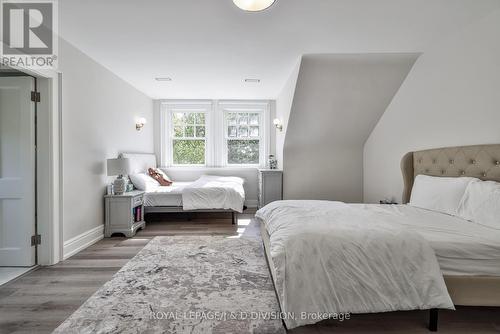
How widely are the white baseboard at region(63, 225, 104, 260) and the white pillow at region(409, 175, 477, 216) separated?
3.86 meters

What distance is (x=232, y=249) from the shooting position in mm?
2832

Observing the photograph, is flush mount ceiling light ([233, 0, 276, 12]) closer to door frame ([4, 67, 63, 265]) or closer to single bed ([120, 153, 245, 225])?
door frame ([4, 67, 63, 265])

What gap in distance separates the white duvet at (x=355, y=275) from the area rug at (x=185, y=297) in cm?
35

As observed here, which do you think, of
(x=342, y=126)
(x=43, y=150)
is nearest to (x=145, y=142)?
(x=43, y=150)

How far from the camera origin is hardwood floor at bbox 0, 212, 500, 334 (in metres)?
1.55

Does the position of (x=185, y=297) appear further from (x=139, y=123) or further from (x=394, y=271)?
(x=139, y=123)

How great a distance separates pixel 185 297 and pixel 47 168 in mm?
1958

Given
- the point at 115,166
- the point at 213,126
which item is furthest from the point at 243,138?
the point at 115,166

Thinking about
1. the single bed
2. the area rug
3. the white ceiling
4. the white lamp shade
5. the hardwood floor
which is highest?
the white ceiling

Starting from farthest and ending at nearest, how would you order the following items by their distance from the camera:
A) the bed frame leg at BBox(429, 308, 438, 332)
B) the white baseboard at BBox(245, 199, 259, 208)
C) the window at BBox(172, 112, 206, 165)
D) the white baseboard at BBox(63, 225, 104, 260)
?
1. the window at BBox(172, 112, 206, 165)
2. the white baseboard at BBox(245, 199, 259, 208)
3. the white baseboard at BBox(63, 225, 104, 260)
4. the bed frame leg at BBox(429, 308, 438, 332)

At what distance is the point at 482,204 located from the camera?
6.07 feet

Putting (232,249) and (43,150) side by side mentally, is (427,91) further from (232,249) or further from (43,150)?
(43,150)

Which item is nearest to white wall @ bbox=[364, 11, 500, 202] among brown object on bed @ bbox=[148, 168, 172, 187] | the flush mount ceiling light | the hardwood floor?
the hardwood floor

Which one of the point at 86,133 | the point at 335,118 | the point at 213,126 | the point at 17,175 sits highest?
the point at 213,126
